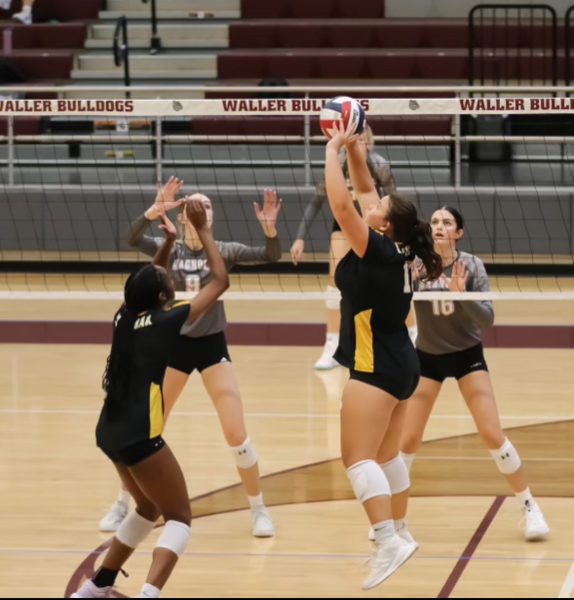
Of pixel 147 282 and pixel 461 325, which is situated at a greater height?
pixel 147 282

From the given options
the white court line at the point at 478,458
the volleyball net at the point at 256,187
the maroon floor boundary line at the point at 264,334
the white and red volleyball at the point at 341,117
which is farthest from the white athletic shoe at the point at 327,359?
the white and red volleyball at the point at 341,117

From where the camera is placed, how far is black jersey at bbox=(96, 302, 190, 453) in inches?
239

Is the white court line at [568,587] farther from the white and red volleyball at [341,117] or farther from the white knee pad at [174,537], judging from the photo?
the white and red volleyball at [341,117]

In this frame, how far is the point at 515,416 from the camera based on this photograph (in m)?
Answer: 10.0

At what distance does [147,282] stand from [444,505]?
8.70 ft

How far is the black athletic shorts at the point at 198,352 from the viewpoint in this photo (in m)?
7.53

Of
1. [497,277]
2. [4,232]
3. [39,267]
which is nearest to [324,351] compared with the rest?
[497,277]

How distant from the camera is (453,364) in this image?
7.46 m

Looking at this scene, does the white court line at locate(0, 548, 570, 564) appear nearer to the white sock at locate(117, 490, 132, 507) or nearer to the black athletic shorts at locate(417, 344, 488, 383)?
the white sock at locate(117, 490, 132, 507)

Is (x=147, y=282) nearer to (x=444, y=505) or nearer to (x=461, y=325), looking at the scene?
(x=461, y=325)

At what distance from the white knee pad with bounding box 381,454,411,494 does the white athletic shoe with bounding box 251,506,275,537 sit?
0.97 metres

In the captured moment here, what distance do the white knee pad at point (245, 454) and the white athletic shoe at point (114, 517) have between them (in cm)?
68

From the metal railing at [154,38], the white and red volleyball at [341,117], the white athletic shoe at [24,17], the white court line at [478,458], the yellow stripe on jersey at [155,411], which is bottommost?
the white court line at [478,458]

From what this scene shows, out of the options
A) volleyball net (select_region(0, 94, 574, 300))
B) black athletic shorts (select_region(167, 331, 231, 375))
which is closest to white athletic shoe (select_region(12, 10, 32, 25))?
volleyball net (select_region(0, 94, 574, 300))
